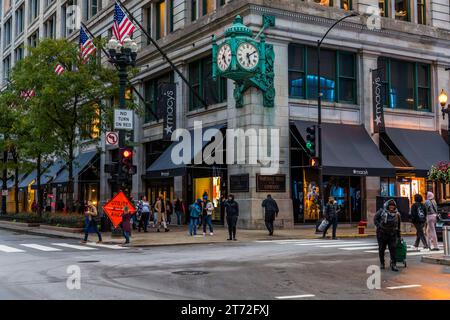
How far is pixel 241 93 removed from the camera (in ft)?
92.5

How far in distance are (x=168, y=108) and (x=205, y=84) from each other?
291 cm

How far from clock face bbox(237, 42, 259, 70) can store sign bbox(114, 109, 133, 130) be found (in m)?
6.81

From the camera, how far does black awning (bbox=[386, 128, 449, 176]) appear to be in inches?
1198

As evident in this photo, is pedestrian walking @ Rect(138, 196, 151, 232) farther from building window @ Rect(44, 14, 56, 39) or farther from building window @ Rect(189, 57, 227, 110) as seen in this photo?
building window @ Rect(44, 14, 56, 39)

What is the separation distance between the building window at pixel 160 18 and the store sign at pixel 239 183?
41.4 ft

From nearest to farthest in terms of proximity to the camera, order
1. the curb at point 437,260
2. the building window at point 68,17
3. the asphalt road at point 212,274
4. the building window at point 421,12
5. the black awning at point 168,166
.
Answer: the asphalt road at point 212,274
the curb at point 437,260
the black awning at point 168,166
the building window at point 421,12
the building window at point 68,17

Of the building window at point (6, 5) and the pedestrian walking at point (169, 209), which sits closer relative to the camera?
the pedestrian walking at point (169, 209)

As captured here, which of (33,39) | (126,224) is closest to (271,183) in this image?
(126,224)

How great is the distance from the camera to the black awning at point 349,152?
1092 inches

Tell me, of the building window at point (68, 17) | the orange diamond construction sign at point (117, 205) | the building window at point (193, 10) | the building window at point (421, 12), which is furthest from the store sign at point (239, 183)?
the building window at point (68, 17)

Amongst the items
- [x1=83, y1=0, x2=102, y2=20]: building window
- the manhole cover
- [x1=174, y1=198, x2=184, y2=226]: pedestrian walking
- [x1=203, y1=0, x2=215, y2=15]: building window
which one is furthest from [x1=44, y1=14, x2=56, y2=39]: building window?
the manhole cover

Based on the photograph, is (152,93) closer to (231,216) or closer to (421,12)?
(231,216)

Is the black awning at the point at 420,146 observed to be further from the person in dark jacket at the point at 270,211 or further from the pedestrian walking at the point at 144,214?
the pedestrian walking at the point at 144,214
